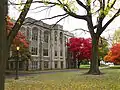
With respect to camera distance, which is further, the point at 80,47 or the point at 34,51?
the point at 80,47

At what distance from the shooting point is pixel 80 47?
2800 inches

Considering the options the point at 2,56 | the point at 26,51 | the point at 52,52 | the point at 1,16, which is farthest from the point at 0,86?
the point at 52,52

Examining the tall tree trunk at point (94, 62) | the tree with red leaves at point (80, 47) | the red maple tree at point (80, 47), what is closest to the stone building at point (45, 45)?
the tree with red leaves at point (80, 47)

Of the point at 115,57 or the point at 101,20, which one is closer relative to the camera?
the point at 101,20

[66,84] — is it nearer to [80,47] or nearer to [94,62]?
[94,62]

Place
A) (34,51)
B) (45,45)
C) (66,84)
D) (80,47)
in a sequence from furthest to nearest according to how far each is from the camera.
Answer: (80,47) < (45,45) < (34,51) < (66,84)

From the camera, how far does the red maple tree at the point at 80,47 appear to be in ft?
229

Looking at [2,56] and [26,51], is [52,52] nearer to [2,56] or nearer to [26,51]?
[26,51]

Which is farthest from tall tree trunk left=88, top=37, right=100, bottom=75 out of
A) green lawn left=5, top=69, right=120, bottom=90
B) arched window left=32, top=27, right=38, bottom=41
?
arched window left=32, top=27, right=38, bottom=41

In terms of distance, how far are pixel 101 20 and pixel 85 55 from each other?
41216 millimetres

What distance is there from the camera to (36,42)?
206 feet

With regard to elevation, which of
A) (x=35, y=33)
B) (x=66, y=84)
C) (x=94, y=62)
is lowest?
(x=66, y=84)

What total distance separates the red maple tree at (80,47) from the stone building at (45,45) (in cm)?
281

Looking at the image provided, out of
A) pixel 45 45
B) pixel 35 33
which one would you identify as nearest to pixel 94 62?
pixel 35 33
